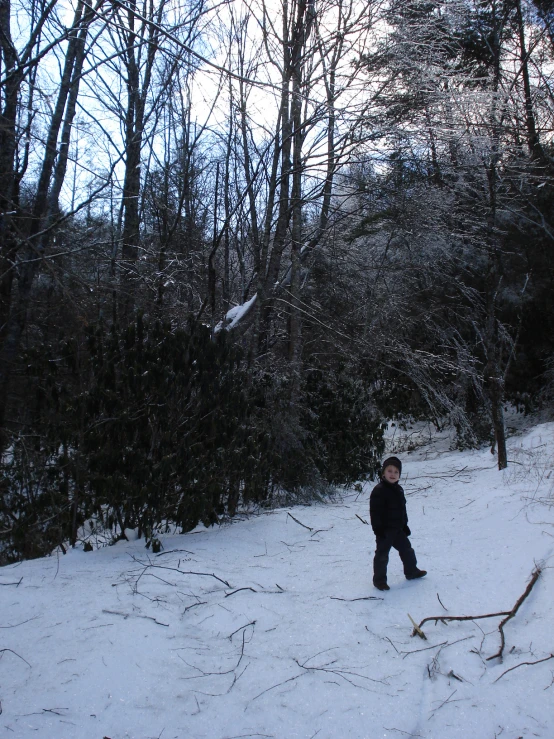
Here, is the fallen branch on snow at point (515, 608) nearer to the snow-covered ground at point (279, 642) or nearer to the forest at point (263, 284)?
the snow-covered ground at point (279, 642)

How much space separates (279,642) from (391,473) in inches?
63.8

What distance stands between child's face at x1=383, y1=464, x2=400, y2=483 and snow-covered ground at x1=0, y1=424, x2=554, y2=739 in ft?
2.62

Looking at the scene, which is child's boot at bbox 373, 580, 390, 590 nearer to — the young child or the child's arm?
the young child

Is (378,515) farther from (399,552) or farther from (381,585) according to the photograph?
(381,585)

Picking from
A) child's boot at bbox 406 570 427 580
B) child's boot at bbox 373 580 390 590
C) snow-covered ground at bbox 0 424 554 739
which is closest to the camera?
snow-covered ground at bbox 0 424 554 739

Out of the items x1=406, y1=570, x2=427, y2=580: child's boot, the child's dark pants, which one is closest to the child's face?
the child's dark pants

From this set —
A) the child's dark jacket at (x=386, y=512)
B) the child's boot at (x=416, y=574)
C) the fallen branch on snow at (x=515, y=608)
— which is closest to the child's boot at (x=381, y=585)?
the child's boot at (x=416, y=574)

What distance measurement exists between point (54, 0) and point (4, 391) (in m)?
3.74

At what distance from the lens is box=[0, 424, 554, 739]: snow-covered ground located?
2.57m

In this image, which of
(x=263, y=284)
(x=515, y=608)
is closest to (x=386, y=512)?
(x=515, y=608)

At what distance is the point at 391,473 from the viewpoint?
439 cm

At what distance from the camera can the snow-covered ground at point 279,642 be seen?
257 cm

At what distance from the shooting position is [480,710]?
103 inches

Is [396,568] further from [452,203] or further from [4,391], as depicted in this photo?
[452,203]
